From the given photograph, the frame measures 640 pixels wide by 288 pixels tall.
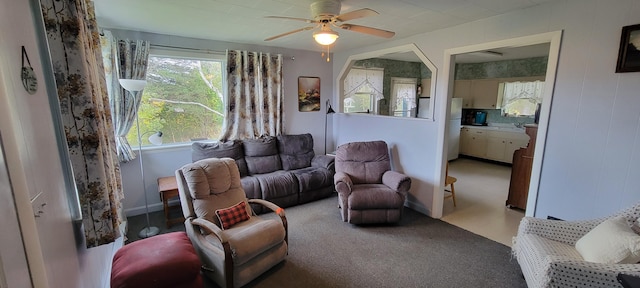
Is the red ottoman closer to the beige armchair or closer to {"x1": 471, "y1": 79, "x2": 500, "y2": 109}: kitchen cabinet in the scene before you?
the beige armchair

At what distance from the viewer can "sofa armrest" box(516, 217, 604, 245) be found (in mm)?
2150

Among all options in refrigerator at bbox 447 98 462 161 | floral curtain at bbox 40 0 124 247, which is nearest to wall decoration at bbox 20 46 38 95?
floral curtain at bbox 40 0 124 247

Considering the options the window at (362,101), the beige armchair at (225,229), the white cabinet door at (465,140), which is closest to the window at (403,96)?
the window at (362,101)

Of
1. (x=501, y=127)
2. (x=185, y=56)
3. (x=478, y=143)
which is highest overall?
(x=185, y=56)

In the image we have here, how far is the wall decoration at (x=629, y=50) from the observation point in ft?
6.60

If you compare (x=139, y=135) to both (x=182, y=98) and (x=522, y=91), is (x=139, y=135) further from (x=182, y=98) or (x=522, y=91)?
(x=522, y=91)

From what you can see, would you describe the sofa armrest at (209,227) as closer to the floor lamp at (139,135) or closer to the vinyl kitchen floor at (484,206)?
the floor lamp at (139,135)

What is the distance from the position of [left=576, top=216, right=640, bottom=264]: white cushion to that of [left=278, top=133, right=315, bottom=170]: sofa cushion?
10.8 ft

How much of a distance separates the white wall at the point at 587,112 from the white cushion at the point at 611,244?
1.39 feet

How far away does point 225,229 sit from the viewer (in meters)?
2.50

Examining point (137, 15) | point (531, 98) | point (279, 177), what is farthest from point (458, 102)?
point (137, 15)

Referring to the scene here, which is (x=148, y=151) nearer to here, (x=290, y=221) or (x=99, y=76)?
(x=99, y=76)

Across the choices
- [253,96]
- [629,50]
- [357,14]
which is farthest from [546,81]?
[253,96]

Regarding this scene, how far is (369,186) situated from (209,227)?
6.80ft
